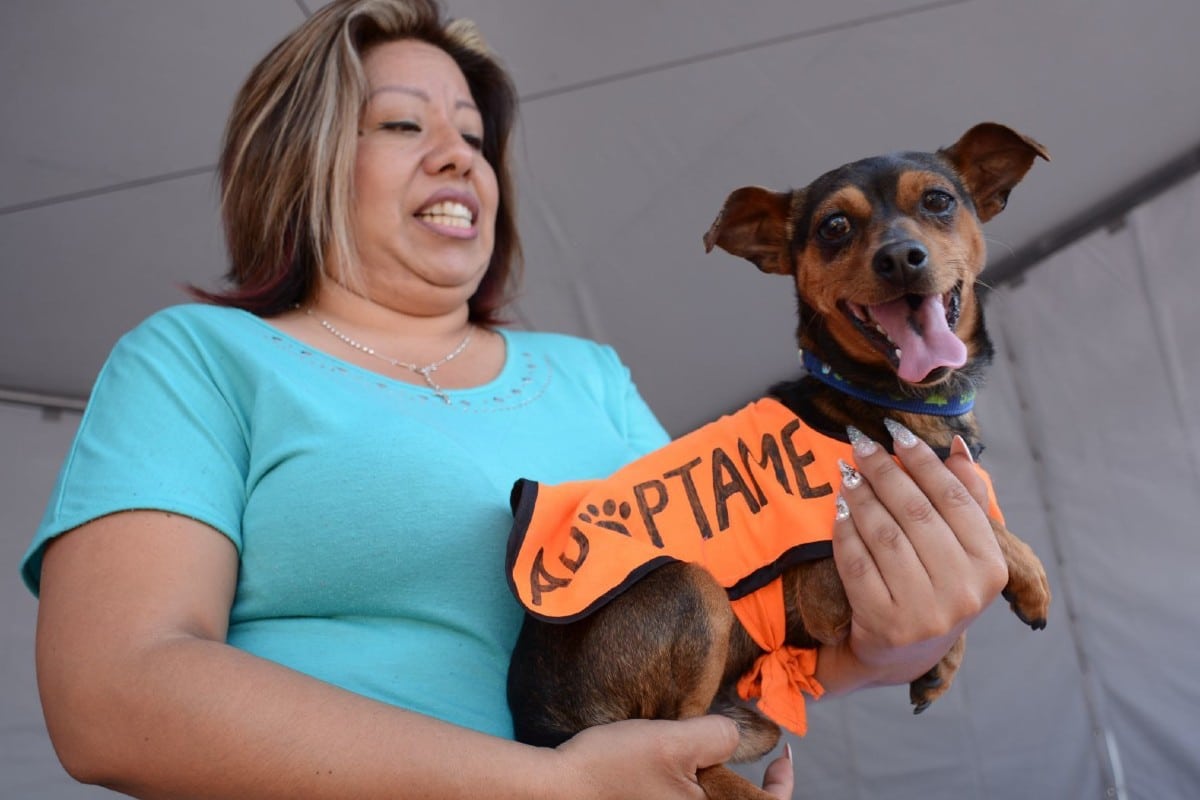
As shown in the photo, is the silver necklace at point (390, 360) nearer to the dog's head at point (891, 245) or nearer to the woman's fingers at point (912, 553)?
the dog's head at point (891, 245)

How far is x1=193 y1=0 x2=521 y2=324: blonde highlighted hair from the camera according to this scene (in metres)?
2.11

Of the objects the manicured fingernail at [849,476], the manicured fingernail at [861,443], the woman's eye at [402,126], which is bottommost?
the manicured fingernail at [849,476]

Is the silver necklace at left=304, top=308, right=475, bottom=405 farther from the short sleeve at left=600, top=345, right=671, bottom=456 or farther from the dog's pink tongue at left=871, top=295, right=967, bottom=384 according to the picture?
the dog's pink tongue at left=871, top=295, right=967, bottom=384

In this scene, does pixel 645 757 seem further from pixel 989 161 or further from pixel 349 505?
pixel 989 161

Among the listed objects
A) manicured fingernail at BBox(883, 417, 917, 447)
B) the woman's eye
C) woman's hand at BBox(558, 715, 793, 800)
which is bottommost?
woman's hand at BBox(558, 715, 793, 800)

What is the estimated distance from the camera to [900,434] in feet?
5.65

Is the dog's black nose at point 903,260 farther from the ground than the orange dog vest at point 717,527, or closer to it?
farther from the ground

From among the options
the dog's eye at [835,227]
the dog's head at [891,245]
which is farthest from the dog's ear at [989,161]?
the dog's eye at [835,227]

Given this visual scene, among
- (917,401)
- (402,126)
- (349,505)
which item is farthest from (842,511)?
(402,126)

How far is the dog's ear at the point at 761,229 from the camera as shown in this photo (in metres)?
2.23

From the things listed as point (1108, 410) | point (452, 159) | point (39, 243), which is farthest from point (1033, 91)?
point (39, 243)

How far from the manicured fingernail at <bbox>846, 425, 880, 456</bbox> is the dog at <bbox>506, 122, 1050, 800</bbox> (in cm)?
3

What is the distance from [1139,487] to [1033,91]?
5.55 ft

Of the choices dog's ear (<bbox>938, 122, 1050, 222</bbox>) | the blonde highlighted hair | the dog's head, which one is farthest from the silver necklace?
dog's ear (<bbox>938, 122, 1050, 222</bbox>)
